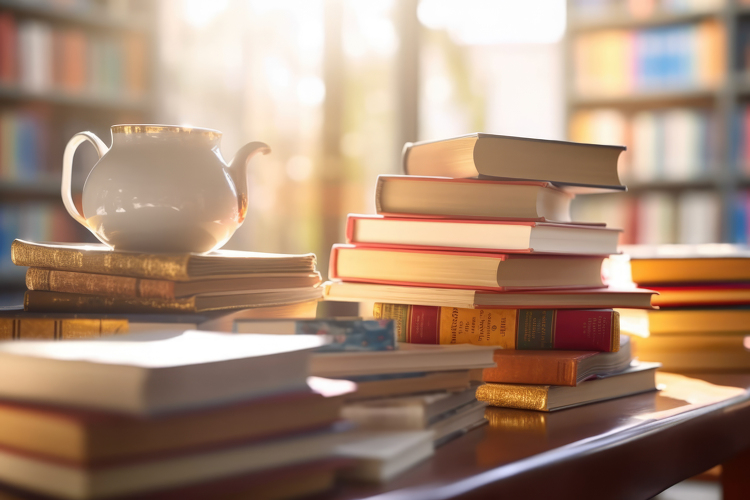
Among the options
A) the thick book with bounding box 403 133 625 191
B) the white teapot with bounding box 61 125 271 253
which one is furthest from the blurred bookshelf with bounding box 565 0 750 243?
the white teapot with bounding box 61 125 271 253

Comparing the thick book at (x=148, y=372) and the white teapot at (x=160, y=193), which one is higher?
the white teapot at (x=160, y=193)

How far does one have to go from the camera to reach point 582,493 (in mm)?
476

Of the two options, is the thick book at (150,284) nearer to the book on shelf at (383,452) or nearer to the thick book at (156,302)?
the thick book at (156,302)

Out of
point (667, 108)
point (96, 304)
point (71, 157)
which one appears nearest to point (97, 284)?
point (96, 304)

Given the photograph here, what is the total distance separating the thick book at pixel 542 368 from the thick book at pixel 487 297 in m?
0.05

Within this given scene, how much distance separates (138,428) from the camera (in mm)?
327

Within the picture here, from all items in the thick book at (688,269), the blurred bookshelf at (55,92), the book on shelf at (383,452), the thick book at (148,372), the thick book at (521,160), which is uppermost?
the blurred bookshelf at (55,92)

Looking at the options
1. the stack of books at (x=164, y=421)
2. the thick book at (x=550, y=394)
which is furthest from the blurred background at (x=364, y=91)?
the stack of books at (x=164, y=421)

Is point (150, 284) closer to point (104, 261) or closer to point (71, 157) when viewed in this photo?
point (104, 261)

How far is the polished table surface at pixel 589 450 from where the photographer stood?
16.2 inches

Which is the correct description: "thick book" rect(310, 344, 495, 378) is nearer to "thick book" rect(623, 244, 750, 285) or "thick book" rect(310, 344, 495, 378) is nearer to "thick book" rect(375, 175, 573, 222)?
"thick book" rect(375, 175, 573, 222)

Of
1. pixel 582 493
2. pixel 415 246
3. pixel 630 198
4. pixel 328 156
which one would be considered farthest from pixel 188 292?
pixel 630 198

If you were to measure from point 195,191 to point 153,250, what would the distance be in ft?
0.22

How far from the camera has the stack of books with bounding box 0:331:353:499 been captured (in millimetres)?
320
